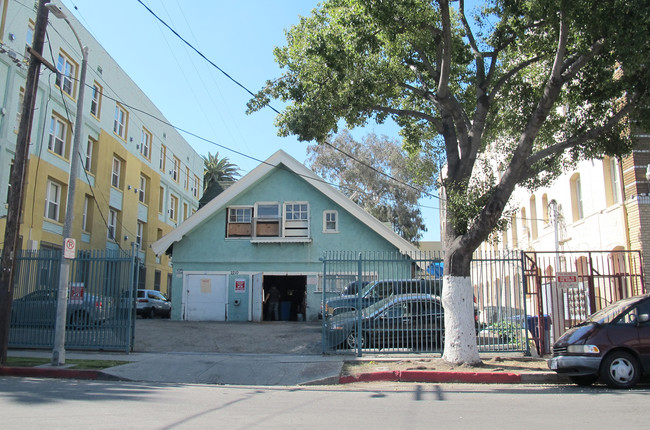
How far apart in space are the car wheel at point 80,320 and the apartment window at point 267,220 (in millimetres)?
10025

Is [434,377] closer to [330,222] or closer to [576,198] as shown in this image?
[576,198]

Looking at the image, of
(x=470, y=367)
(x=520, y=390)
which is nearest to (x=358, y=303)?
(x=470, y=367)

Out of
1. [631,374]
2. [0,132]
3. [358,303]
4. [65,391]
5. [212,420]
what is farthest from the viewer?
[0,132]

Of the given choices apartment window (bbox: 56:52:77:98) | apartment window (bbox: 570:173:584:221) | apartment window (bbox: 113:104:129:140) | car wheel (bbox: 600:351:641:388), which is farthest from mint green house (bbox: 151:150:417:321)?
car wheel (bbox: 600:351:641:388)

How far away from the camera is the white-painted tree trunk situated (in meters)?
10.8

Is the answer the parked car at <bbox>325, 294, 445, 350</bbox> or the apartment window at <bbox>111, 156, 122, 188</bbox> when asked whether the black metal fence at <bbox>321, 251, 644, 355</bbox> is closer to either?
the parked car at <bbox>325, 294, 445, 350</bbox>

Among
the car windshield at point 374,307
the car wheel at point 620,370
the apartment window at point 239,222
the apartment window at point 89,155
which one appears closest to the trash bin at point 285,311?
the apartment window at point 239,222

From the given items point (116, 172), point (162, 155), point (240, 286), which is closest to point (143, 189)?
point (162, 155)

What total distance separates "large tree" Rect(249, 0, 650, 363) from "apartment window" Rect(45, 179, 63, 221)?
14.3m

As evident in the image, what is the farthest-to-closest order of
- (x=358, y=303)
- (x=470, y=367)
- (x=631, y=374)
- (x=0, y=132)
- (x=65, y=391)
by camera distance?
(x=0, y=132)
(x=358, y=303)
(x=470, y=367)
(x=631, y=374)
(x=65, y=391)

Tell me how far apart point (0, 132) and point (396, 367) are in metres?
17.6

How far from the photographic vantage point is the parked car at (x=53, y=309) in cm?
1320

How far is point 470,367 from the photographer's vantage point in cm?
1065

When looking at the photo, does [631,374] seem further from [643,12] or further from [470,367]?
[643,12]
